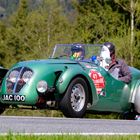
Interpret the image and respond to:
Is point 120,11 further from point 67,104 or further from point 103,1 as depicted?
point 67,104

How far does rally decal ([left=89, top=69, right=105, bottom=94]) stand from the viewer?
36.4 ft

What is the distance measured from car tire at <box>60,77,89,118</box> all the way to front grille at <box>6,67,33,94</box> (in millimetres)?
702

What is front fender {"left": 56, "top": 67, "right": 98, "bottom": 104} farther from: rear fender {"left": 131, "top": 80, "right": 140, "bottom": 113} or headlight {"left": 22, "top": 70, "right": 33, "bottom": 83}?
rear fender {"left": 131, "top": 80, "right": 140, "bottom": 113}

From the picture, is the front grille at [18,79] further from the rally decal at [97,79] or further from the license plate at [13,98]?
the rally decal at [97,79]

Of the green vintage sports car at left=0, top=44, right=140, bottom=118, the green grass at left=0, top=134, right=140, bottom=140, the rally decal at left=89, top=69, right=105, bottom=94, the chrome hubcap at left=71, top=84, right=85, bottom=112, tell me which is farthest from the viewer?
the rally decal at left=89, top=69, right=105, bottom=94

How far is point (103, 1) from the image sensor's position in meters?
41.8

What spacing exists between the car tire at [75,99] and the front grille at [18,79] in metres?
0.70

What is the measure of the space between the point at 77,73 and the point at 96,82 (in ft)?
1.96

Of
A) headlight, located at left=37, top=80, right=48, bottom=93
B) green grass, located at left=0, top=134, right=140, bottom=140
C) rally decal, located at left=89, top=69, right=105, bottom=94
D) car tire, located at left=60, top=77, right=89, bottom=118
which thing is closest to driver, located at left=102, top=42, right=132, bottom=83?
rally decal, located at left=89, top=69, right=105, bottom=94

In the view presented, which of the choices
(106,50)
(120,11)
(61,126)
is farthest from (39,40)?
(61,126)

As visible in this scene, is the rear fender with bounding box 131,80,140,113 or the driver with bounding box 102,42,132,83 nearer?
the driver with bounding box 102,42,132,83

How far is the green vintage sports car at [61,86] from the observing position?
34.5ft

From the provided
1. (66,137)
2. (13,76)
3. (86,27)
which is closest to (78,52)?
(13,76)

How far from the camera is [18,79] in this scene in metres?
10.7
